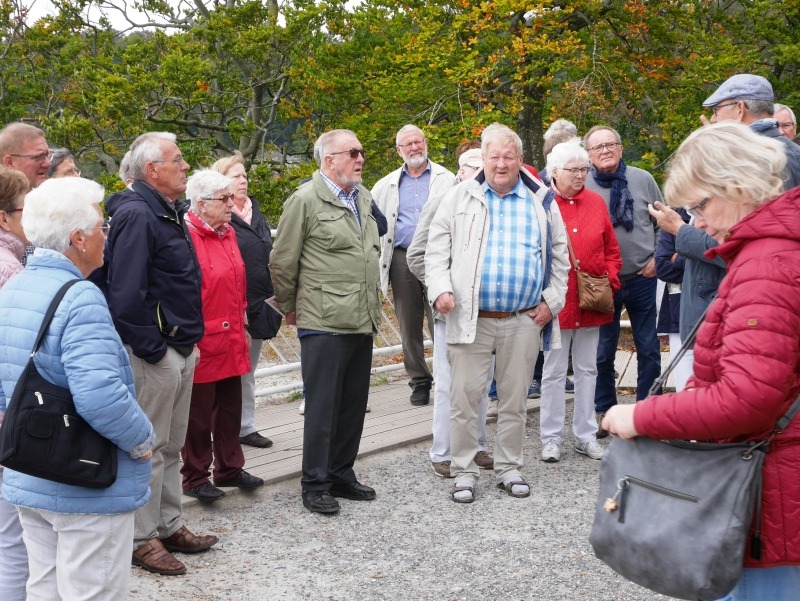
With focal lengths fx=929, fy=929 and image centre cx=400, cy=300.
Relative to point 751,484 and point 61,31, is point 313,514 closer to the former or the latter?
point 751,484

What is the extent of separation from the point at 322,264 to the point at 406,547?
164 centimetres

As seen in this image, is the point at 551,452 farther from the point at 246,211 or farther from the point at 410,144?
the point at 410,144

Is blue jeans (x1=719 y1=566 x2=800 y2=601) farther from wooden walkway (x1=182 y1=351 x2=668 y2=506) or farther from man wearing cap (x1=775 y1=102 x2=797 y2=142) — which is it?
man wearing cap (x1=775 y1=102 x2=797 y2=142)

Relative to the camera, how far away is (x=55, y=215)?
3.06 m

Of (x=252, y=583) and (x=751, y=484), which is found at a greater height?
(x=751, y=484)

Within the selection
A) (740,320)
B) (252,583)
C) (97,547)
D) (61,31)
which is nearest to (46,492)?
(97,547)

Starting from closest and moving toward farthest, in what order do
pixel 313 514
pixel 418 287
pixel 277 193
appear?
pixel 313 514, pixel 418 287, pixel 277 193

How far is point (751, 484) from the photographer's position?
228 centimetres

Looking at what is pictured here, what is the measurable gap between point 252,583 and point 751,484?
2.78 metres

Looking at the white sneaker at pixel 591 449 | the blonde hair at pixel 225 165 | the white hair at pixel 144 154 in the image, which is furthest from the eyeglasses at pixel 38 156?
the white sneaker at pixel 591 449

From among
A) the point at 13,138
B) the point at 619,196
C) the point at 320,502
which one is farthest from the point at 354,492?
the point at 619,196

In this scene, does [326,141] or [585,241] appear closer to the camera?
[326,141]

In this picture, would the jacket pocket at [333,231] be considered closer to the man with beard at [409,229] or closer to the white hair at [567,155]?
the white hair at [567,155]

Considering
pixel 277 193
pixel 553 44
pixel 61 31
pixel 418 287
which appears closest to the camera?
pixel 418 287
